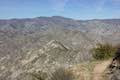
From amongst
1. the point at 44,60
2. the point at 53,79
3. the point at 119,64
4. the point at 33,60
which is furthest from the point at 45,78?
the point at 33,60

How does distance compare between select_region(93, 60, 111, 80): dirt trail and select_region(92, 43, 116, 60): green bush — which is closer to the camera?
select_region(93, 60, 111, 80): dirt trail

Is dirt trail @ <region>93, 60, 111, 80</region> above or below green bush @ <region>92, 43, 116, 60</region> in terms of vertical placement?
below

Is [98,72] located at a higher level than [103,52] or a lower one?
lower

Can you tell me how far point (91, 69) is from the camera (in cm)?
1233

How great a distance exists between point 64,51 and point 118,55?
389 ft

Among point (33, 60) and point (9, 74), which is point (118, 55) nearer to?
point (33, 60)

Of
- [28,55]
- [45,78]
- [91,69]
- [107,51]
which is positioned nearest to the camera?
[45,78]

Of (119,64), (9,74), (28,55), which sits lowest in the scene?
(9,74)

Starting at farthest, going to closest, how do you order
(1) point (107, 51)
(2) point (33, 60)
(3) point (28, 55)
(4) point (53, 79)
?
(3) point (28, 55), (2) point (33, 60), (1) point (107, 51), (4) point (53, 79)

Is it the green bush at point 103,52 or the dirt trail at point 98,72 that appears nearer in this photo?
the dirt trail at point 98,72

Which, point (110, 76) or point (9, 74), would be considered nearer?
point (110, 76)

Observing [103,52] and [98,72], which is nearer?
[98,72]

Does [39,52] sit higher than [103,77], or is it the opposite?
[103,77]

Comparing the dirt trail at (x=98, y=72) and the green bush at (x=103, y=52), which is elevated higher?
the green bush at (x=103, y=52)
